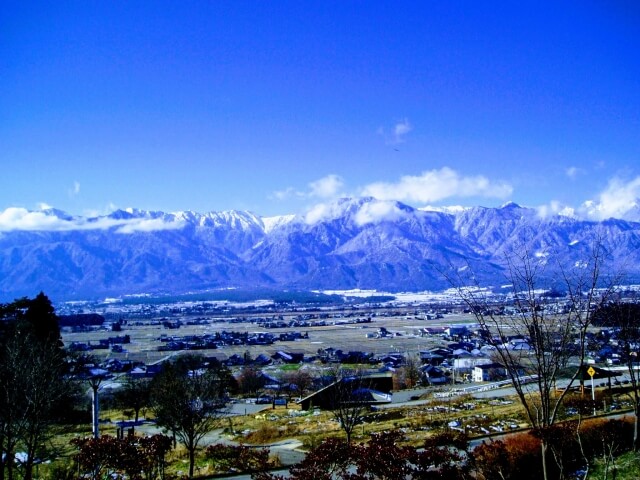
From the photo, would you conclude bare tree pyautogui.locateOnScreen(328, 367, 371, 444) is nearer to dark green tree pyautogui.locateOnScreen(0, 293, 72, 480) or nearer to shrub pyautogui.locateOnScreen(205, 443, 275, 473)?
shrub pyautogui.locateOnScreen(205, 443, 275, 473)

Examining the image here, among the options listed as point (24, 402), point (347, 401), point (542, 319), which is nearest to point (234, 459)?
point (24, 402)

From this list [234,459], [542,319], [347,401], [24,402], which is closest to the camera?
[542,319]

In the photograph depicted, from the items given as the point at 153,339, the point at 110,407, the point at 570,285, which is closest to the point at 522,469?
the point at 570,285

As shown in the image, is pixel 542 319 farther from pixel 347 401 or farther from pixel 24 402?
pixel 24 402

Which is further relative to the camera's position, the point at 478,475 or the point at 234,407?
the point at 234,407

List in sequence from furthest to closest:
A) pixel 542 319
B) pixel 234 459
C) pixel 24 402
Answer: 1. pixel 24 402
2. pixel 234 459
3. pixel 542 319

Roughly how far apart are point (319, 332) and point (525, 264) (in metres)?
105

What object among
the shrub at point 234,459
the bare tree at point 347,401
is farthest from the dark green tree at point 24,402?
the bare tree at point 347,401

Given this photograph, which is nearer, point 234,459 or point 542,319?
point 542,319

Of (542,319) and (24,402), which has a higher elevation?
(542,319)

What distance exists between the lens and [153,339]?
103375mm

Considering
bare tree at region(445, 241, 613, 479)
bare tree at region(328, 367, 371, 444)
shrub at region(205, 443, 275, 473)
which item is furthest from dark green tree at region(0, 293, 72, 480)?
bare tree at region(445, 241, 613, 479)

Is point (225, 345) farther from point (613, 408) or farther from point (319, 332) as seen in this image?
point (613, 408)

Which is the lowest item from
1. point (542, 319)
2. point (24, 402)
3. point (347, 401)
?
point (347, 401)
